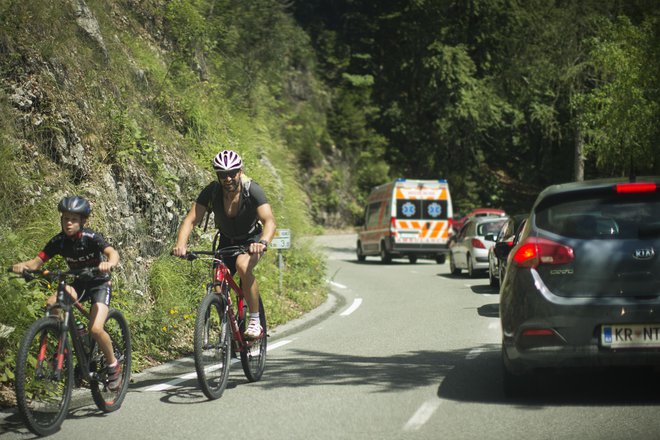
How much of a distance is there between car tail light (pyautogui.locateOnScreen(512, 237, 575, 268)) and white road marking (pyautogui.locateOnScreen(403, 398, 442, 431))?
1.31 m

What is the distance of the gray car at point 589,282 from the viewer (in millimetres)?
6988

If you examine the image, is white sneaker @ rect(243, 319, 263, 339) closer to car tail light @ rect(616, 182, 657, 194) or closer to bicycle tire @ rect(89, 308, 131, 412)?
bicycle tire @ rect(89, 308, 131, 412)

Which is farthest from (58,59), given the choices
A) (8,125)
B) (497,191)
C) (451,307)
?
(497,191)

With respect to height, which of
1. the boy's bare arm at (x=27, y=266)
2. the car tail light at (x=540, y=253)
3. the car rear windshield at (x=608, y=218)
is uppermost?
the car rear windshield at (x=608, y=218)

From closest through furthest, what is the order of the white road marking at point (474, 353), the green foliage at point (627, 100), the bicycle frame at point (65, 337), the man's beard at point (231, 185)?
the bicycle frame at point (65, 337), the man's beard at point (231, 185), the white road marking at point (474, 353), the green foliage at point (627, 100)

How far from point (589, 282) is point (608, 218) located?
0.56 m

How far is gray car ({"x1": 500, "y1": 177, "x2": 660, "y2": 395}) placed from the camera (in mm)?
6988

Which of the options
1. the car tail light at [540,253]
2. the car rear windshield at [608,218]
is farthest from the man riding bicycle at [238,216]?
the car rear windshield at [608,218]

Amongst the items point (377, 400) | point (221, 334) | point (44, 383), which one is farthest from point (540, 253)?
point (44, 383)

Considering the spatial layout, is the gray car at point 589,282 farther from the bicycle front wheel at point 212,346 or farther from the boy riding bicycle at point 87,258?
the boy riding bicycle at point 87,258

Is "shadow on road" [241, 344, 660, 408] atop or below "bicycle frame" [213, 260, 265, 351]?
below

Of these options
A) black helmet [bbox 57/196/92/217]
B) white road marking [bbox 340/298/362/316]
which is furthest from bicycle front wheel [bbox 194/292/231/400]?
white road marking [bbox 340/298/362/316]

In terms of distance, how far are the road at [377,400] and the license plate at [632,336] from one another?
1.65ft

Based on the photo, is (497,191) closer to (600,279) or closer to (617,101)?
(617,101)
